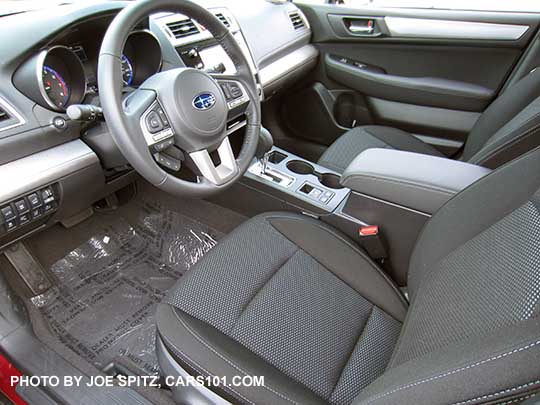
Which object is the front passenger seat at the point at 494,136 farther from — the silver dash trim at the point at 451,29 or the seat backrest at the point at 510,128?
the silver dash trim at the point at 451,29

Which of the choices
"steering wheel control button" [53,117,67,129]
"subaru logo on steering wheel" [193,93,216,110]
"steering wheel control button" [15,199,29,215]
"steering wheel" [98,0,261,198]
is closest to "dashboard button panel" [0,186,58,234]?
"steering wheel control button" [15,199,29,215]

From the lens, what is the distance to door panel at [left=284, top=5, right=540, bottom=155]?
1758 mm

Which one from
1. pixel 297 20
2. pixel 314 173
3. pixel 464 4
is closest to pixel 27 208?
pixel 314 173

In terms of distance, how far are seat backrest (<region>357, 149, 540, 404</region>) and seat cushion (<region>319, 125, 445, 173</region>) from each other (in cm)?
66

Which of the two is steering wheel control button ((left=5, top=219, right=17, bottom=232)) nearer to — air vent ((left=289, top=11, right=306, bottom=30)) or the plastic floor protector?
the plastic floor protector

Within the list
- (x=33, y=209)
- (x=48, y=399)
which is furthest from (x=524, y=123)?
(x=48, y=399)

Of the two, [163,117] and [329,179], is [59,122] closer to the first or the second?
[163,117]

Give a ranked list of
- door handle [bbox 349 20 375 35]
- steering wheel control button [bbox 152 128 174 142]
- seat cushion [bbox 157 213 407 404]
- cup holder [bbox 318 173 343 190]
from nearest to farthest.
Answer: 1. seat cushion [bbox 157 213 407 404]
2. steering wheel control button [bbox 152 128 174 142]
3. cup holder [bbox 318 173 343 190]
4. door handle [bbox 349 20 375 35]

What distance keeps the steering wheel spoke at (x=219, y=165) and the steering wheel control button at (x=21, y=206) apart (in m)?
0.38

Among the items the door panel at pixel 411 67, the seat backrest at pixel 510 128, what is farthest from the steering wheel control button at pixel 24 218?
the door panel at pixel 411 67

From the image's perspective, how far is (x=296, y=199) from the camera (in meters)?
1.42

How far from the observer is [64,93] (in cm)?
113

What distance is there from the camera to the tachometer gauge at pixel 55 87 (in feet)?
3.50

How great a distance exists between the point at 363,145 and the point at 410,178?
1.80ft
